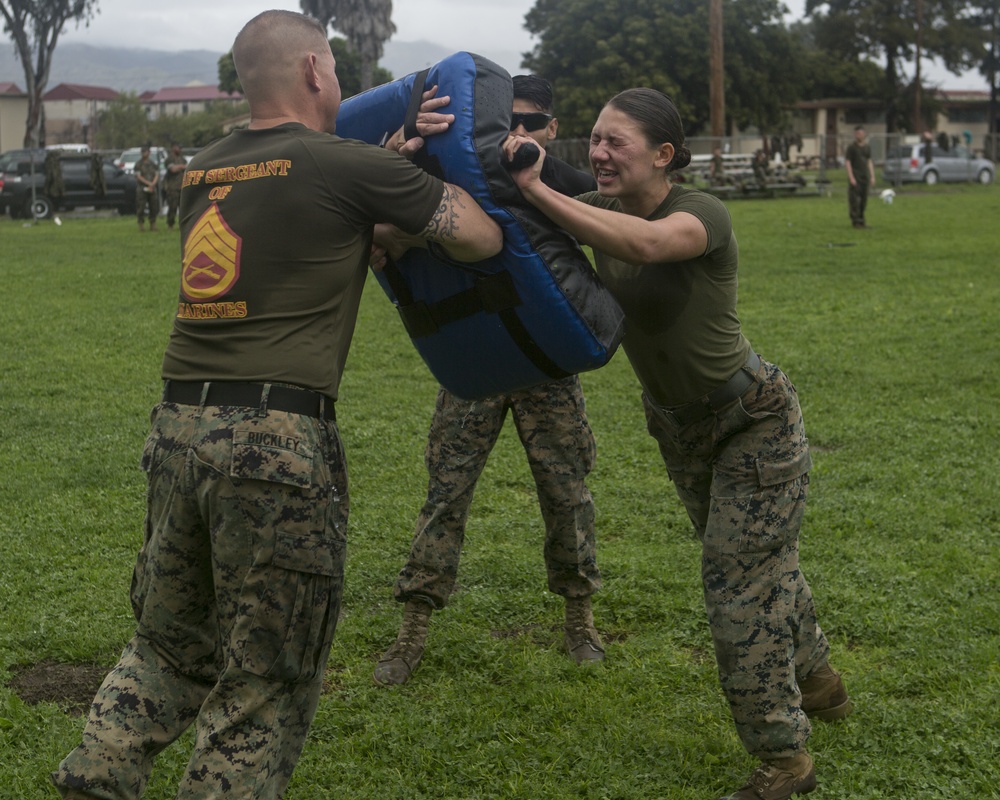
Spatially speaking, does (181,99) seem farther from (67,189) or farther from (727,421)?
(727,421)

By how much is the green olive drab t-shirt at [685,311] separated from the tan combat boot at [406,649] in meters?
1.56

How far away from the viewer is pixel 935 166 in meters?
41.2

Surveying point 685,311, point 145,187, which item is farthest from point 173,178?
point 685,311

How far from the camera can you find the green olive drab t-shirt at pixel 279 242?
299cm

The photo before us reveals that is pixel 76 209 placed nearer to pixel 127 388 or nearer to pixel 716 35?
pixel 716 35

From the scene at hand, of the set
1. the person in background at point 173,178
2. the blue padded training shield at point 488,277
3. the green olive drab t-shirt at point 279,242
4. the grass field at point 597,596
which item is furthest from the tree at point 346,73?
the green olive drab t-shirt at point 279,242

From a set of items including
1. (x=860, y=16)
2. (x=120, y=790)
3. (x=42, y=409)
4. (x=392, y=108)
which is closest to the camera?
(x=120, y=790)

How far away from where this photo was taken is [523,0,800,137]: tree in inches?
2008

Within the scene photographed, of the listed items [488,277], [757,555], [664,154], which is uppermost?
[664,154]

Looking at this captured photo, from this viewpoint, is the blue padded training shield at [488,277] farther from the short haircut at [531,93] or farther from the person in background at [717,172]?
the person in background at [717,172]

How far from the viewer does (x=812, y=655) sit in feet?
13.7

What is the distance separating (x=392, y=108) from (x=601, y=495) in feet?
12.2

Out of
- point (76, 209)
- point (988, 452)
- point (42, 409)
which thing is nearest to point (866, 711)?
point (988, 452)

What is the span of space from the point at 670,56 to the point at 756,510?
167 feet
